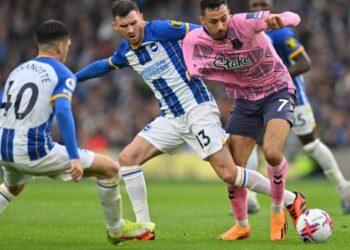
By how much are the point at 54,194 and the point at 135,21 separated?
25.4 ft

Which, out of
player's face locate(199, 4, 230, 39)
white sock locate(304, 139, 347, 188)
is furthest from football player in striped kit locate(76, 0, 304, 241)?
white sock locate(304, 139, 347, 188)

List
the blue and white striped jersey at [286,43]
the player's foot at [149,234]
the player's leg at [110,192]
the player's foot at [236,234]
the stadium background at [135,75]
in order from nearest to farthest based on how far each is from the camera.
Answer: the player's leg at [110,192]
the player's foot at [149,234]
the player's foot at [236,234]
the blue and white striped jersey at [286,43]
the stadium background at [135,75]

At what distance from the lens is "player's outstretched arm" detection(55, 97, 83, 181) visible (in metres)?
7.18

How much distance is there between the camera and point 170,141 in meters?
8.86

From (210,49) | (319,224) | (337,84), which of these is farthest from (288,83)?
(337,84)

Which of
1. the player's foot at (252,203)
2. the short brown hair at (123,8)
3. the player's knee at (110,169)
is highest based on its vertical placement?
the short brown hair at (123,8)

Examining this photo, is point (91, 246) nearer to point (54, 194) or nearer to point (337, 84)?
point (54, 194)

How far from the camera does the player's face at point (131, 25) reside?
8.55 m

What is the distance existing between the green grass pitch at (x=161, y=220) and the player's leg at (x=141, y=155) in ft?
1.33

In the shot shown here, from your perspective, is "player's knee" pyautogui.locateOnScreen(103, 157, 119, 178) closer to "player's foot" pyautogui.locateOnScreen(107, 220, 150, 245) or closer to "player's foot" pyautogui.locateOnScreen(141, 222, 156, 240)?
"player's foot" pyautogui.locateOnScreen(107, 220, 150, 245)

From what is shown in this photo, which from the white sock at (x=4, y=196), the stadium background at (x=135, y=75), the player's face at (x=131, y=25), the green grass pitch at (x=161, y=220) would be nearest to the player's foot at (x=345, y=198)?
the green grass pitch at (x=161, y=220)

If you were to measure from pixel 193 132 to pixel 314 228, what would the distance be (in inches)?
59.0

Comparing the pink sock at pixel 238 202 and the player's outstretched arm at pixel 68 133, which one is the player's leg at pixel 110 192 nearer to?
the player's outstretched arm at pixel 68 133

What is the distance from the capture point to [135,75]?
23484mm
